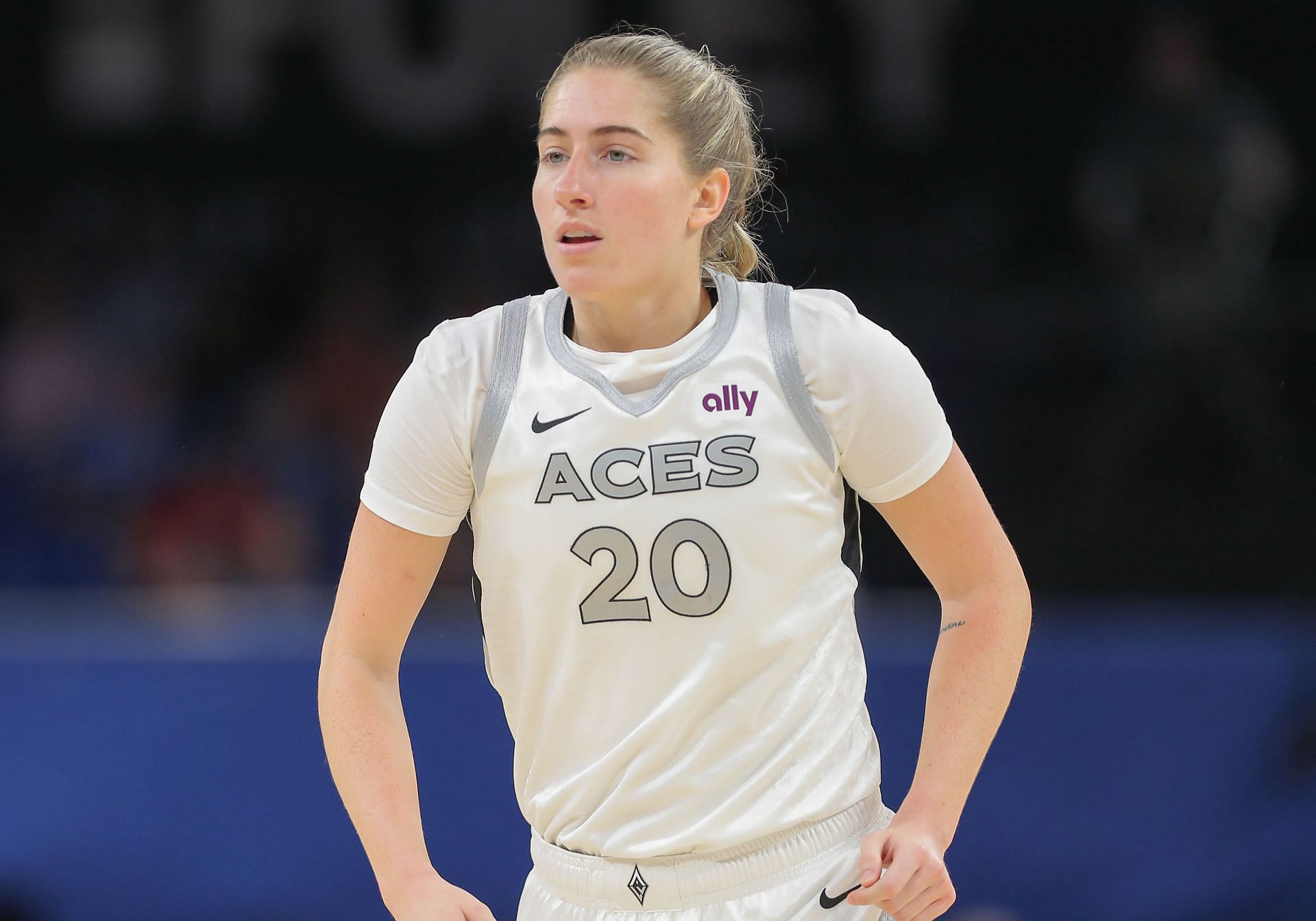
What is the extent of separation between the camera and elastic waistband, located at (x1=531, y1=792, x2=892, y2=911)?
2.19 metres

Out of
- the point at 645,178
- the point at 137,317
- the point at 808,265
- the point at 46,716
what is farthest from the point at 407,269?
the point at 645,178

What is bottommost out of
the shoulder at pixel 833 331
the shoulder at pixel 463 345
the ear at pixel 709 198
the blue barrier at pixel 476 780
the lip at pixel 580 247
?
the blue barrier at pixel 476 780

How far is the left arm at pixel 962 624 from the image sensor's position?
220cm

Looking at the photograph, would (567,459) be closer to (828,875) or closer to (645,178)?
(645,178)

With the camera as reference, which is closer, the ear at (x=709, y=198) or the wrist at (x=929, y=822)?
the wrist at (x=929, y=822)

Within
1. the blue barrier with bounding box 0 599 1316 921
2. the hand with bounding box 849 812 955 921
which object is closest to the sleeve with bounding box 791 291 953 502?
the hand with bounding box 849 812 955 921

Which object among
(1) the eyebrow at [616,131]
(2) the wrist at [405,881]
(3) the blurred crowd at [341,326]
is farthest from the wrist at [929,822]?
(3) the blurred crowd at [341,326]

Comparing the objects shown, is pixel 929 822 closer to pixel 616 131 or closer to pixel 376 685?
pixel 376 685

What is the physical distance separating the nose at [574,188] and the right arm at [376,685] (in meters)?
0.49

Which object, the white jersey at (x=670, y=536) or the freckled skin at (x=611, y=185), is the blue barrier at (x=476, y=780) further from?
the freckled skin at (x=611, y=185)

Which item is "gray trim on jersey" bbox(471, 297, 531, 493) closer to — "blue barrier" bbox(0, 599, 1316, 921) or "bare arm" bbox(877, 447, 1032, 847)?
"bare arm" bbox(877, 447, 1032, 847)

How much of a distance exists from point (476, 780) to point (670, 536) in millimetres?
2430

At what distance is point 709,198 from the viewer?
7.65ft

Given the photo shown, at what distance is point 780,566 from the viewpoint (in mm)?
2184
